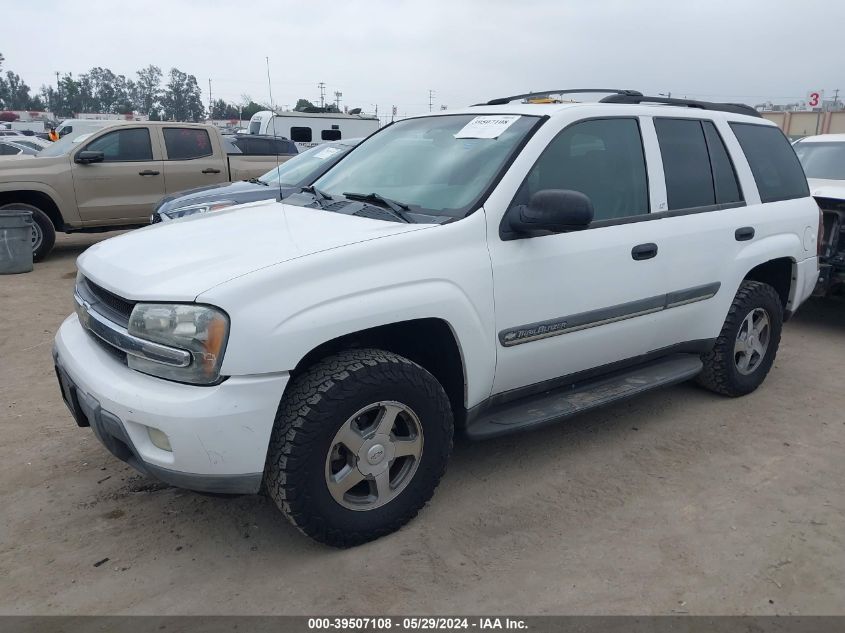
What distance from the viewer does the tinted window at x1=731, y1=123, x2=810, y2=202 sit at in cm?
440

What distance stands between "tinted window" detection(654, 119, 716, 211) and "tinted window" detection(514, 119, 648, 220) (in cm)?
21

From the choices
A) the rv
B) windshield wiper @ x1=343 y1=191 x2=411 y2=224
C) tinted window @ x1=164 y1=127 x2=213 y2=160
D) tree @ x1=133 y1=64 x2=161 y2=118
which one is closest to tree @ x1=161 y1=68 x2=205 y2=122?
tree @ x1=133 y1=64 x2=161 y2=118

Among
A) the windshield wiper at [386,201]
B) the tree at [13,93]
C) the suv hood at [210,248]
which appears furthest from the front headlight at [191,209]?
the tree at [13,93]

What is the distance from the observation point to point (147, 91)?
118000 millimetres

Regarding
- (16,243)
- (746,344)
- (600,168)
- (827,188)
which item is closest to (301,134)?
(16,243)

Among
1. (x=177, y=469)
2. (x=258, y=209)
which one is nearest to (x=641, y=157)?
(x=258, y=209)

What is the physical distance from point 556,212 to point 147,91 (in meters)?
131

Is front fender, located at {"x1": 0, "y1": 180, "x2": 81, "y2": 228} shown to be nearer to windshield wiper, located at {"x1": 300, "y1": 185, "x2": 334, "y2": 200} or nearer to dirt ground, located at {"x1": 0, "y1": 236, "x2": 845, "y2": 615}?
dirt ground, located at {"x1": 0, "y1": 236, "x2": 845, "y2": 615}

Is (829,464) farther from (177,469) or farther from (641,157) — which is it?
(177,469)

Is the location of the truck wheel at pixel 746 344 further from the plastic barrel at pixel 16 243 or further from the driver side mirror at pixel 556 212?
the plastic barrel at pixel 16 243

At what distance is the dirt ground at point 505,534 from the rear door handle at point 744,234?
1120 millimetres

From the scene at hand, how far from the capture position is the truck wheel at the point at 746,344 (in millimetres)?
4301
